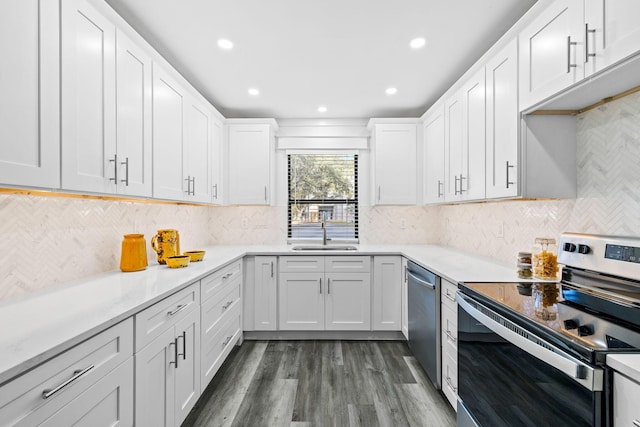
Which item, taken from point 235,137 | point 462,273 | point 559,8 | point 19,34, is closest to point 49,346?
point 19,34

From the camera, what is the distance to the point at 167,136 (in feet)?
7.04

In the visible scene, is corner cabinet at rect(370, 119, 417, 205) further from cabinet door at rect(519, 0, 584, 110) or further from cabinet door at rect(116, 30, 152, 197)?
cabinet door at rect(116, 30, 152, 197)

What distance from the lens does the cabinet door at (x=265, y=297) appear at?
119 inches

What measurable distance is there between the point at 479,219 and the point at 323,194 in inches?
69.0

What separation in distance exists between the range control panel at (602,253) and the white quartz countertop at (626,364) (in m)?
0.62

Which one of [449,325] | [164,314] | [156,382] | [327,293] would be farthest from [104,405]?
[327,293]

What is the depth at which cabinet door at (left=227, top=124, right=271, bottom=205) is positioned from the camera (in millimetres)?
3375

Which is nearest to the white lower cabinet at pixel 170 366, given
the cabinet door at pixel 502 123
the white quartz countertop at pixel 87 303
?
the white quartz countertop at pixel 87 303

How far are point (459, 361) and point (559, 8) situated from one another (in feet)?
5.79

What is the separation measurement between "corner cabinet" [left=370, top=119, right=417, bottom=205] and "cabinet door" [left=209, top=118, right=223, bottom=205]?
170 centimetres

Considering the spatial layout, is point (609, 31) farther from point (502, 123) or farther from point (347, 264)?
point (347, 264)

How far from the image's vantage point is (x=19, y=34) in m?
1.07

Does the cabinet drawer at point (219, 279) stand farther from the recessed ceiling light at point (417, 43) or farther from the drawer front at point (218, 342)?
the recessed ceiling light at point (417, 43)

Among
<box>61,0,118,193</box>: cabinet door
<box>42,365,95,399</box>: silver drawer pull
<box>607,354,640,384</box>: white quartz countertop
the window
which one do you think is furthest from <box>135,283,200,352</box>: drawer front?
the window
